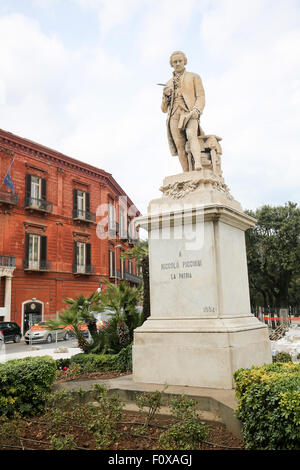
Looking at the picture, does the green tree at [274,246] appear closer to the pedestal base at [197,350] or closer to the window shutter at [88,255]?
the window shutter at [88,255]

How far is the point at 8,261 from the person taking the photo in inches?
1159

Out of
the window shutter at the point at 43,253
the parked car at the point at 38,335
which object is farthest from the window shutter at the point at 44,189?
the parked car at the point at 38,335

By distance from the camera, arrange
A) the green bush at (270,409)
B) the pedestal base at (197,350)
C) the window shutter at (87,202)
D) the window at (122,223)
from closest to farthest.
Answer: the green bush at (270,409) < the pedestal base at (197,350) < the window shutter at (87,202) < the window at (122,223)

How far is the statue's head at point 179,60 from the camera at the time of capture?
7395 millimetres

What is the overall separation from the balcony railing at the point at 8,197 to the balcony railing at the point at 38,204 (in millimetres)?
1057

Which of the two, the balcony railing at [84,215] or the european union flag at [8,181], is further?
the balcony railing at [84,215]

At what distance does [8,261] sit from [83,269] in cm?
790

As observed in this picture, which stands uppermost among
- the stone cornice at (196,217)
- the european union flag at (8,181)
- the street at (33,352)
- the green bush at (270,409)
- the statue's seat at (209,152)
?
the european union flag at (8,181)

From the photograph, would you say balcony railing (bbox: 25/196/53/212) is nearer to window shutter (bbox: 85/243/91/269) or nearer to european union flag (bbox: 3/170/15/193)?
european union flag (bbox: 3/170/15/193)

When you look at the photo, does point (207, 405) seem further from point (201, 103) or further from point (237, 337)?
point (201, 103)

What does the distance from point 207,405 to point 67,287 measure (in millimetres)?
30423

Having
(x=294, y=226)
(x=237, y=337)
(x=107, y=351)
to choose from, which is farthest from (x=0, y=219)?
(x=237, y=337)

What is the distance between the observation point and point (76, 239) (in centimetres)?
3606

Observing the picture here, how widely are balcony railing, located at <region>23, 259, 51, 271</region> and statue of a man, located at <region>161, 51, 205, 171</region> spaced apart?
2580 centimetres
